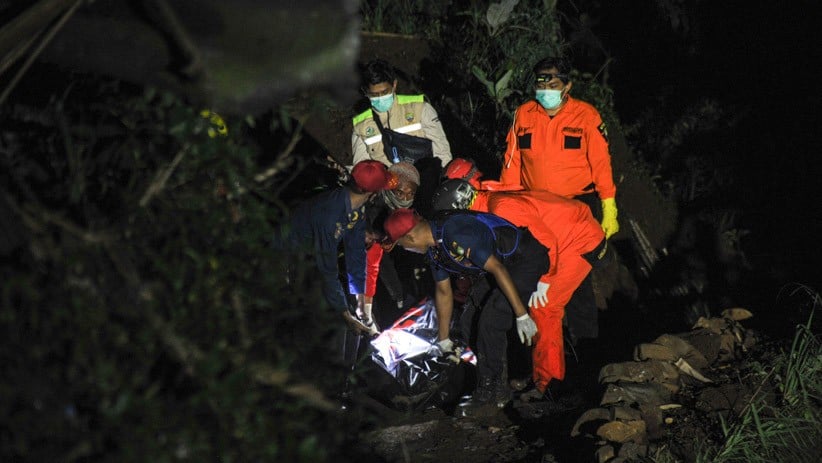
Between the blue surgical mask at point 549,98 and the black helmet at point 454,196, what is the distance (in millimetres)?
930

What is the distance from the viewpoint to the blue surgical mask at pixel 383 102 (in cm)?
585

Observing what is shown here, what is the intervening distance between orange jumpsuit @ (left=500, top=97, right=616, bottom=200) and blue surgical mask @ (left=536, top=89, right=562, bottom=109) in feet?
0.22

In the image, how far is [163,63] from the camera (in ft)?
8.41

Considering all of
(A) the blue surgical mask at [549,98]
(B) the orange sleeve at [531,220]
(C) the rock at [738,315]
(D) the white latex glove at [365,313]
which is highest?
(A) the blue surgical mask at [549,98]

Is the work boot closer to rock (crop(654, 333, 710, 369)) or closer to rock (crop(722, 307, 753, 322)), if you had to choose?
rock (crop(654, 333, 710, 369))

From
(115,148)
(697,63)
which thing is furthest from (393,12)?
(115,148)

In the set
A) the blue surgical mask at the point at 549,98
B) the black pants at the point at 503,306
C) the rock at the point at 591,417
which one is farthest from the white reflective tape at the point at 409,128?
the rock at the point at 591,417

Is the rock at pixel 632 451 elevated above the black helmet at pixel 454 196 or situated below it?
below

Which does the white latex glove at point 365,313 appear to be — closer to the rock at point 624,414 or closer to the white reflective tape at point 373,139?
the white reflective tape at point 373,139

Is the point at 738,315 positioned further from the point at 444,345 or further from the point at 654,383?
the point at 444,345

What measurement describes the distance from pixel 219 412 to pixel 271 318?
399 millimetres

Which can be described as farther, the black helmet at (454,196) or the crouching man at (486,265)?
the black helmet at (454,196)

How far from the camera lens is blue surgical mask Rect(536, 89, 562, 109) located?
18.7 ft

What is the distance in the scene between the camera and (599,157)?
5711 mm
